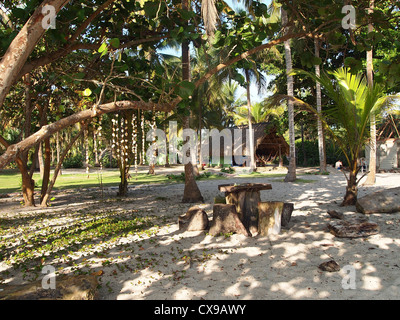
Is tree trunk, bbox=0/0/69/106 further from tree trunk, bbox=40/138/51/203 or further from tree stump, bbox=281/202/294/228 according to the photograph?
tree trunk, bbox=40/138/51/203

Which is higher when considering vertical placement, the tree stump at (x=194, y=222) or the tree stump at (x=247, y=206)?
the tree stump at (x=247, y=206)

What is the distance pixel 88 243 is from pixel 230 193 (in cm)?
293

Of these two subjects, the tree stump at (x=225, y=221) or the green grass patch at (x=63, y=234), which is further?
the tree stump at (x=225, y=221)

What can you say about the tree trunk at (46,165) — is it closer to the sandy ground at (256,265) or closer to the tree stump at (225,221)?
the sandy ground at (256,265)

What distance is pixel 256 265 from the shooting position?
420cm

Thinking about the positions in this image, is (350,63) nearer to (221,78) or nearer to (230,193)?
(230,193)

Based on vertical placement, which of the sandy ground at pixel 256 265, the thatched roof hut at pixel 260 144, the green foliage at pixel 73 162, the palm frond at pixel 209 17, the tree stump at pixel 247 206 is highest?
the palm frond at pixel 209 17

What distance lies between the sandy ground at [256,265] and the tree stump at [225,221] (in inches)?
7.5

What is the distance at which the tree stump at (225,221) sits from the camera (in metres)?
5.75

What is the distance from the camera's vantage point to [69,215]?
27.2 ft

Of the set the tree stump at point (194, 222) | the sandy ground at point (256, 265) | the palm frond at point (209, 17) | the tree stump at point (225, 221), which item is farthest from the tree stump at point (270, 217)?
the palm frond at point (209, 17)

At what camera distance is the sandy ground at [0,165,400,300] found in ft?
11.2

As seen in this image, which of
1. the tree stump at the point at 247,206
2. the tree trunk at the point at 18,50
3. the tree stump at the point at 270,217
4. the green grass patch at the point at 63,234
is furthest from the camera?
the tree stump at the point at 247,206
